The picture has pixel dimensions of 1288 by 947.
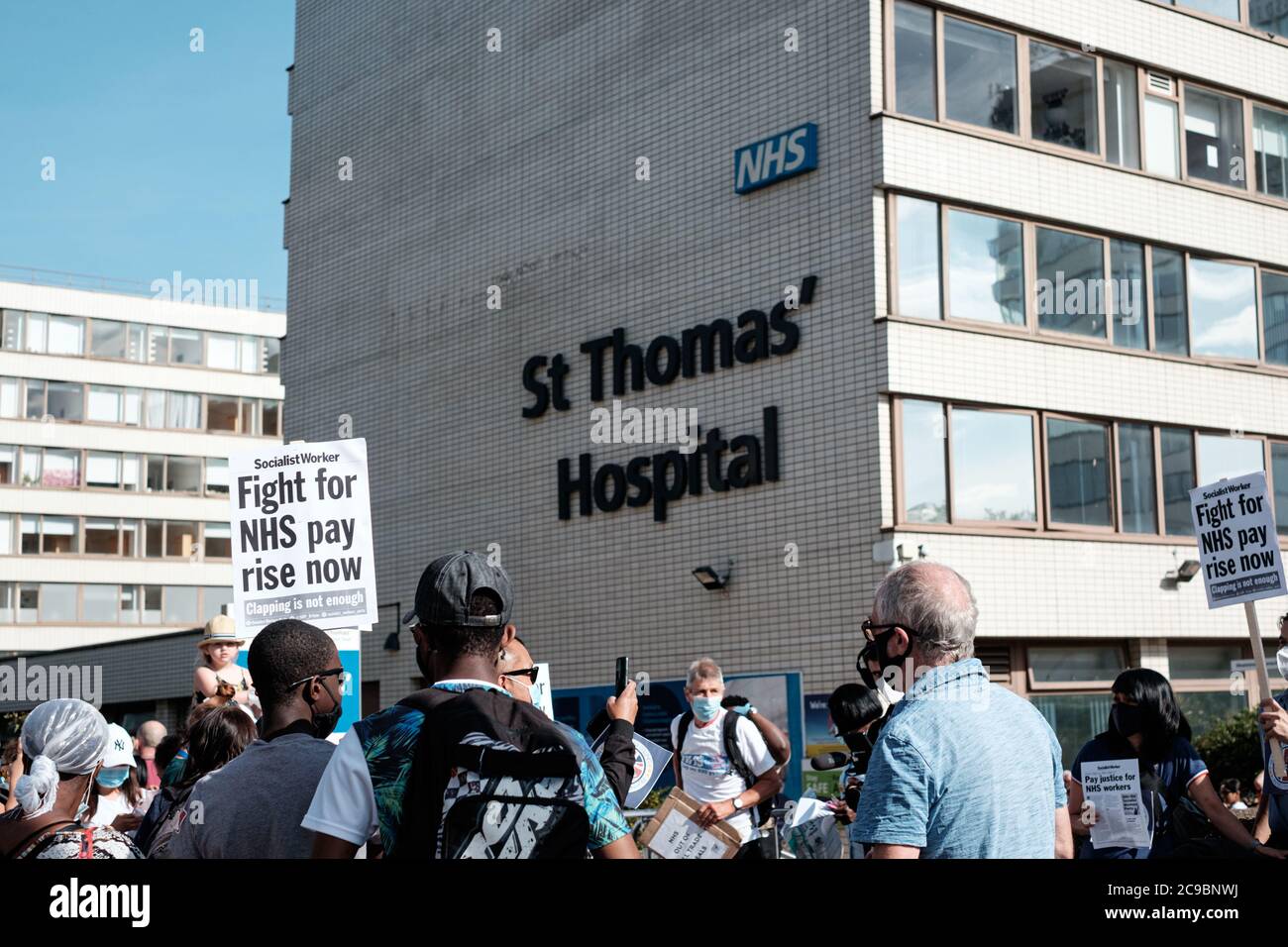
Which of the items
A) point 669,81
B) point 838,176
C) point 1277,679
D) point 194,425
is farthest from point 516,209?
point 194,425

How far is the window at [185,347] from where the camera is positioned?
5703cm

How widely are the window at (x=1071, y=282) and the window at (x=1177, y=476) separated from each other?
5.83 feet

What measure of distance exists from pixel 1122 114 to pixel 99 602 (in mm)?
42478

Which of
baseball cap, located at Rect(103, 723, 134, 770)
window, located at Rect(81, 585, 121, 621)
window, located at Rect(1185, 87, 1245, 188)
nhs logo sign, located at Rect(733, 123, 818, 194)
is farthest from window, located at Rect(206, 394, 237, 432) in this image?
baseball cap, located at Rect(103, 723, 134, 770)

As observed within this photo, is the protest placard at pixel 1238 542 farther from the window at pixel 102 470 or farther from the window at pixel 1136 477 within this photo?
the window at pixel 102 470

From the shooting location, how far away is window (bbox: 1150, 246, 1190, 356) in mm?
21297

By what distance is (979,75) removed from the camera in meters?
20.2

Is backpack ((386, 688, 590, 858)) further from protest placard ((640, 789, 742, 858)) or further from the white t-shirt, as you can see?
the white t-shirt

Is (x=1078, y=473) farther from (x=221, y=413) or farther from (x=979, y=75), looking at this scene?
(x=221, y=413)

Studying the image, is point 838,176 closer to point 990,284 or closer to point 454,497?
point 990,284

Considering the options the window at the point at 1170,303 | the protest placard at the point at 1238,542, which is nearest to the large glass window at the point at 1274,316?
the window at the point at 1170,303

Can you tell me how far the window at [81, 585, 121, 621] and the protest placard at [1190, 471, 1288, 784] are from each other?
50153 millimetres

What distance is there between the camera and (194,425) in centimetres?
5681

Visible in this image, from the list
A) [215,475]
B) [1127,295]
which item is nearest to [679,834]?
[1127,295]
